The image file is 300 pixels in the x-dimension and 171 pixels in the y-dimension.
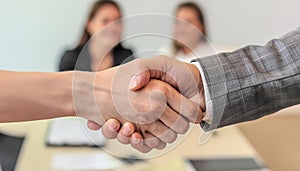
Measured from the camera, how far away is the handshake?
3.95 ft

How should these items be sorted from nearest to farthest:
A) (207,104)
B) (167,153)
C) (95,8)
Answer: (207,104) < (167,153) < (95,8)

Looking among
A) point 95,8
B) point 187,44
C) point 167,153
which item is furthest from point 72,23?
point 187,44

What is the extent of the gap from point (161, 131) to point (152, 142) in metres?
0.04

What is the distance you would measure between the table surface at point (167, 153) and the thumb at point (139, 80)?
343mm

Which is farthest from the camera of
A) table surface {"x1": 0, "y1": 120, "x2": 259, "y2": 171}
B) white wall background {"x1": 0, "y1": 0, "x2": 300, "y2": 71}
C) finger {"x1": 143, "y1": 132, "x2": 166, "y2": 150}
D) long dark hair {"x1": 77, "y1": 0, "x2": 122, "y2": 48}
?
white wall background {"x1": 0, "y1": 0, "x2": 300, "y2": 71}

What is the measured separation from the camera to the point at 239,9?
12.1ft

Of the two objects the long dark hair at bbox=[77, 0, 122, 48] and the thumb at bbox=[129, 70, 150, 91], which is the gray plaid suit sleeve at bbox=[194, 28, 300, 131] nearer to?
the thumb at bbox=[129, 70, 150, 91]

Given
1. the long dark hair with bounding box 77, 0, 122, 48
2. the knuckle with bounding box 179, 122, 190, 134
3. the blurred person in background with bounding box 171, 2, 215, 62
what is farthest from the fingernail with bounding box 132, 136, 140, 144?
the long dark hair with bounding box 77, 0, 122, 48

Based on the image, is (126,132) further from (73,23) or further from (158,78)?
(73,23)

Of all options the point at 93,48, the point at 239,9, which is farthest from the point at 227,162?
the point at 239,9

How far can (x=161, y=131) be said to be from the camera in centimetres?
122

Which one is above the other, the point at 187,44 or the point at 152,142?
the point at 187,44

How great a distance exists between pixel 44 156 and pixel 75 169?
190 millimetres

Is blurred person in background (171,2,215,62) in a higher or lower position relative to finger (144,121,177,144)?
higher
